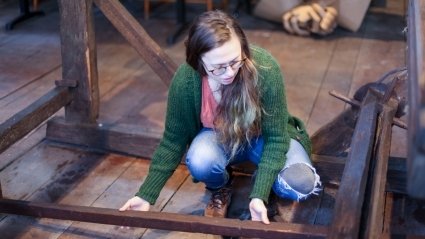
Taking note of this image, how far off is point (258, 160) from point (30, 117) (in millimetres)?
827

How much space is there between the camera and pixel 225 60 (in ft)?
4.95

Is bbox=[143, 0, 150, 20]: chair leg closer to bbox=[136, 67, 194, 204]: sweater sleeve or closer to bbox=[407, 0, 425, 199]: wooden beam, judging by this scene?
bbox=[136, 67, 194, 204]: sweater sleeve

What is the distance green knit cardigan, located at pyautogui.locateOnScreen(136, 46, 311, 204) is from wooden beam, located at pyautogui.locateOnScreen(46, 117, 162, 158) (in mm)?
A: 539

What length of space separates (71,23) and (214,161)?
0.84 meters

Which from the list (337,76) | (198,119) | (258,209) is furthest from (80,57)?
(337,76)

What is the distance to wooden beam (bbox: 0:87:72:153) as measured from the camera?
203 centimetres

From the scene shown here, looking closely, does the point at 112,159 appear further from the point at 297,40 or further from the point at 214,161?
the point at 297,40

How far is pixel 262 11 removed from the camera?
163 inches

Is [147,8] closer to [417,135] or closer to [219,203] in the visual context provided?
[219,203]

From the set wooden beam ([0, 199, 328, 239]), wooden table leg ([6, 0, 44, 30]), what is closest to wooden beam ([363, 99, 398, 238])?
wooden beam ([0, 199, 328, 239])

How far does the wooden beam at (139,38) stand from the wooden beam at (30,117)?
0.34 meters

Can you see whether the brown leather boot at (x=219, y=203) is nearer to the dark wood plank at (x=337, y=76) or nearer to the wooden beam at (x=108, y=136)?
the wooden beam at (x=108, y=136)

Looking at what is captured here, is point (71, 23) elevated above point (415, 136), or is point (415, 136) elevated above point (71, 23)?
point (415, 136)

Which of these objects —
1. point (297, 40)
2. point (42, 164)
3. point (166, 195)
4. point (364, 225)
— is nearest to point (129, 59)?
point (297, 40)
